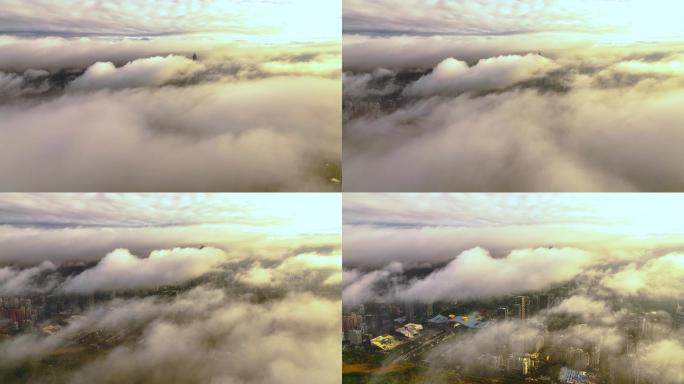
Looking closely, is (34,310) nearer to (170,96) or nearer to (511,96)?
(170,96)

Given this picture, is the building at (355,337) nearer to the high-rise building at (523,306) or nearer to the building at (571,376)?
the high-rise building at (523,306)

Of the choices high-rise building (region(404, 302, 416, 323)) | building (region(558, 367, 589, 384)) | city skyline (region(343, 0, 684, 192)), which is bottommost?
building (region(558, 367, 589, 384))

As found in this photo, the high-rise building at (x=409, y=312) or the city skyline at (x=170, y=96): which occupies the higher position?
the city skyline at (x=170, y=96)

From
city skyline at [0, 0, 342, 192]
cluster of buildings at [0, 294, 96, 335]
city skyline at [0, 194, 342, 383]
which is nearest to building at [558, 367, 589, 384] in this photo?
city skyline at [0, 194, 342, 383]

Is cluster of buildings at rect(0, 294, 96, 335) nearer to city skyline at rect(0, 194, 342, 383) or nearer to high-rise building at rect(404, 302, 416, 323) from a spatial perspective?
city skyline at rect(0, 194, 342, 383)

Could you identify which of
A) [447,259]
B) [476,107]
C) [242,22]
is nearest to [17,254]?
[242,22]

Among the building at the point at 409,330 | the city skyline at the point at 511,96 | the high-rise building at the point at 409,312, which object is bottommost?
the building at the point at 409,330

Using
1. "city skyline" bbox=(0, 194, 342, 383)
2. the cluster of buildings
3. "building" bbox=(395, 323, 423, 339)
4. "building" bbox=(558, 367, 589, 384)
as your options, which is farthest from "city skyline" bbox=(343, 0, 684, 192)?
the cluster of buildings

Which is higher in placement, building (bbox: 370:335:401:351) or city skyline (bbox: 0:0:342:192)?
city skyline (bbox: 0:0:342:192)

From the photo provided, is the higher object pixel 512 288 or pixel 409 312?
pixel 512 288

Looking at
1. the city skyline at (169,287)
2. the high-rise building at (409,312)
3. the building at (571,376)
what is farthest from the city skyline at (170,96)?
the building at (571,376)

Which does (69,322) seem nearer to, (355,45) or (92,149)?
(92,149)

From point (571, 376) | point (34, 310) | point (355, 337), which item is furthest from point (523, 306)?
point (34, 310)

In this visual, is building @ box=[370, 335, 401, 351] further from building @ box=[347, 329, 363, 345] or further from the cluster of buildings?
the cluster of buildings
